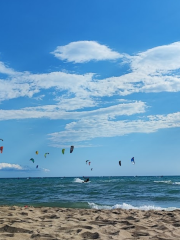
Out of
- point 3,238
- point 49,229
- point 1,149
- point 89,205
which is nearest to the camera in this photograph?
point 3,238

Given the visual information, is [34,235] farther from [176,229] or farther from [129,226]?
[176,229]

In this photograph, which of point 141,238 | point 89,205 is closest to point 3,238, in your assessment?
point 141,238

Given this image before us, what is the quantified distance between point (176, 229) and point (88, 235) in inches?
68.7

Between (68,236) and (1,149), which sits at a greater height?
(1,149)

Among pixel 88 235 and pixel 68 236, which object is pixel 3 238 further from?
pixel 88 235

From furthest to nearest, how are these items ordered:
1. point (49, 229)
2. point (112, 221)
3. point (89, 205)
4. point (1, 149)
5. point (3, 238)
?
point (1, 149) < point (89, 205) < point (112, 221) < point (49, 229) < point (3, 238)

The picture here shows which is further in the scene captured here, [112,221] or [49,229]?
[112,221]

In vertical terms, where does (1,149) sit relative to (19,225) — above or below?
above

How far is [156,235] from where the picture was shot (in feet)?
14.7

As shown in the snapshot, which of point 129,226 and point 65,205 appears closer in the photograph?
point 129,226

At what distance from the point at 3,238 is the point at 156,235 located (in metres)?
2.51

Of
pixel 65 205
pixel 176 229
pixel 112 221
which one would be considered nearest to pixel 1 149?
pixel 65 205

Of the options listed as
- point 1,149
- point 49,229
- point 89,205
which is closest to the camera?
point 49,229

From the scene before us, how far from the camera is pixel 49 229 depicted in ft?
16.5
